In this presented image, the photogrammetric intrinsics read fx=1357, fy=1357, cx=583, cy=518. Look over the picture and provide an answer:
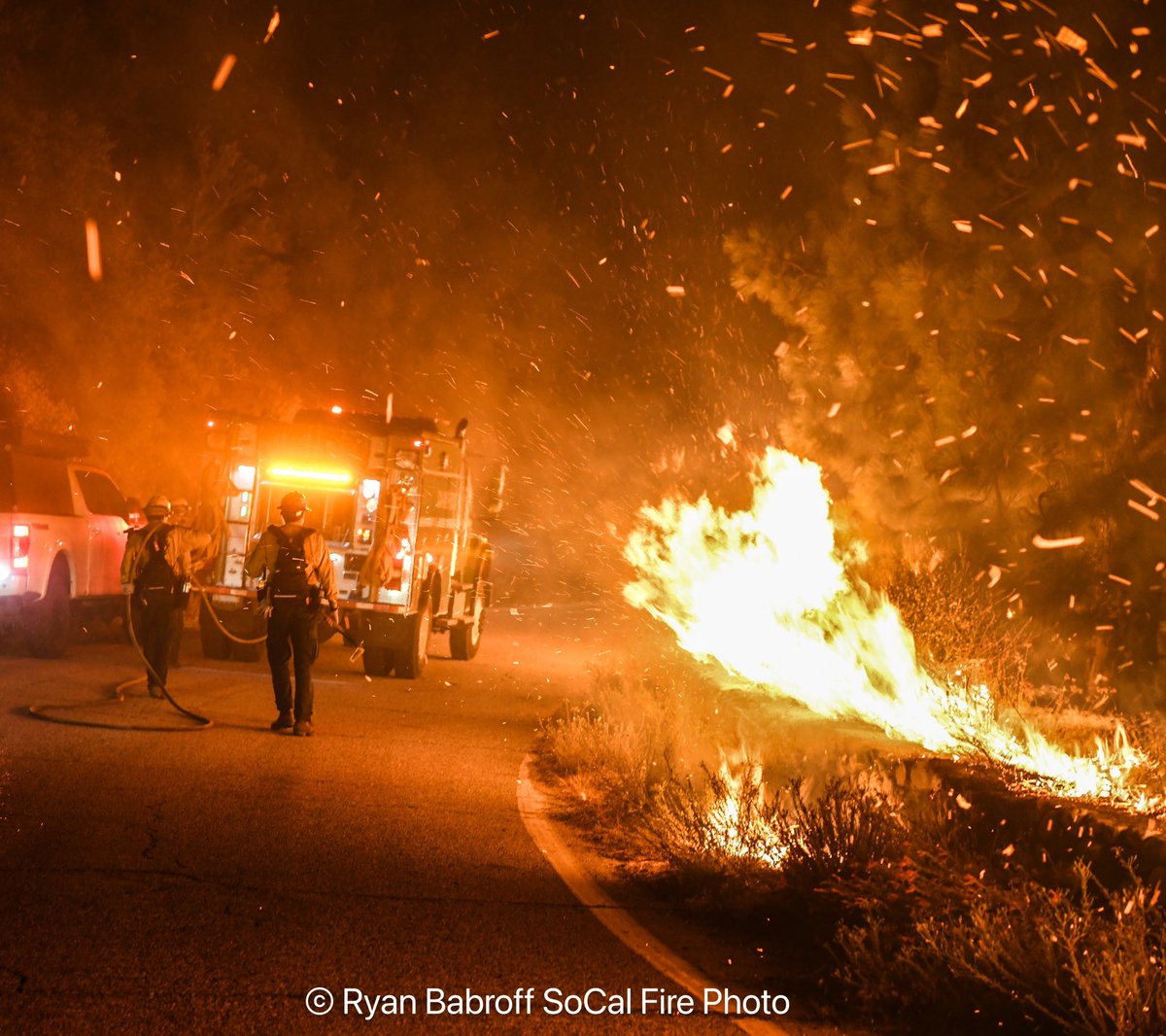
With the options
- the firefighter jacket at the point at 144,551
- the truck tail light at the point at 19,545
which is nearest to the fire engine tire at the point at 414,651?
the firefighter jacket at the point at 144,551

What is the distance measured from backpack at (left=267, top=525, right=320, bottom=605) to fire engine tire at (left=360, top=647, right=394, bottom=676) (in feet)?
16.6

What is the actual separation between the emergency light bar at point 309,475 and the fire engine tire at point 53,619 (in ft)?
8.91

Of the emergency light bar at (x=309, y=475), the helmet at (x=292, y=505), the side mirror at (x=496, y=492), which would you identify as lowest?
the helmet at (x=292, y=505)

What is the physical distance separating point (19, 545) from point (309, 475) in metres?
3.43

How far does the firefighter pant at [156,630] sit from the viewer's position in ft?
42.2

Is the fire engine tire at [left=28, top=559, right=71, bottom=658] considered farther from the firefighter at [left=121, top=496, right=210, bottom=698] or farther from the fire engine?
the firefighter at [left=121, top=496, right=210, bottom=698]

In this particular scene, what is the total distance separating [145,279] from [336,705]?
52.4ft

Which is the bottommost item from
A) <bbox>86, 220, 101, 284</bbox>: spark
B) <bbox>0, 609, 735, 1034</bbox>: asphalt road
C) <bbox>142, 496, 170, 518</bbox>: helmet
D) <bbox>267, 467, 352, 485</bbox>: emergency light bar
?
<bbox>0, 609, 735, 1034</bbox>: asphalt road

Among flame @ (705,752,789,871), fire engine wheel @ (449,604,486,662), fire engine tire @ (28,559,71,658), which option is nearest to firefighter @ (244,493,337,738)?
flame @ (705,752,789,871)

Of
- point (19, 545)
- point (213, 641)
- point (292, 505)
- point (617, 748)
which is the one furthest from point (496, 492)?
point (617, 748)

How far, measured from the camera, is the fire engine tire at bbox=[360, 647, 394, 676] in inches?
669

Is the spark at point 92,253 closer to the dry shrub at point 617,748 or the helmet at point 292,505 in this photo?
the helmet at point 292,505

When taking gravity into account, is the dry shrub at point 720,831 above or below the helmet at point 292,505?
below

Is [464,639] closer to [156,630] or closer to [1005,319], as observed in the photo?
[156,630]
